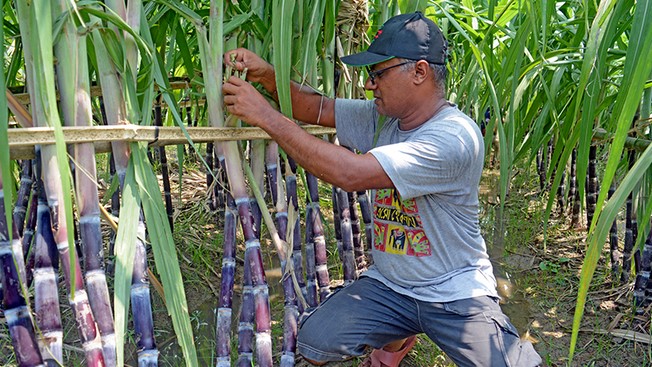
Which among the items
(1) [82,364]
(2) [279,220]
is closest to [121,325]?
(2) [279,220]

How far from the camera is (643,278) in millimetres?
2006

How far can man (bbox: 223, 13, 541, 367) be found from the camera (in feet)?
4.63

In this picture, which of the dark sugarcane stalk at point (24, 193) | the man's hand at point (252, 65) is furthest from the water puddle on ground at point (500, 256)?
the dark sugarcane stalk at point (24, 193)

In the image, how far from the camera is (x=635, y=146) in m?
1.91

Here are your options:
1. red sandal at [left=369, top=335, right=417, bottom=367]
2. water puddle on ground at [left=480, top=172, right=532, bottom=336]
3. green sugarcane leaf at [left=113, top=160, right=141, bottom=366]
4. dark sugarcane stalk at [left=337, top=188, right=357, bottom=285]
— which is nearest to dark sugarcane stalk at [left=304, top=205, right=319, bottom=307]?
dark sugarcane stalk at [left=337, top=188, right=357, bottom=285]

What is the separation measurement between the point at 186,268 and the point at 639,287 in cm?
155

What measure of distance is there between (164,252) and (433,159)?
25.4 inches

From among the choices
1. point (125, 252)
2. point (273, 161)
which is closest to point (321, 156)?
point (273, 161)

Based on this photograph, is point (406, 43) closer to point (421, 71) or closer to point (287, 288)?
point (421, 71)

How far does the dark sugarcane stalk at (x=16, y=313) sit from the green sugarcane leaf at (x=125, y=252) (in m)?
0.14

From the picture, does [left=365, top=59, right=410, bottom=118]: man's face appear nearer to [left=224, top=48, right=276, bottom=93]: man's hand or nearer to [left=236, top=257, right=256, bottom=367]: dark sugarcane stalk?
[left=224, top=48, right=276, bottom=93]: man's hand

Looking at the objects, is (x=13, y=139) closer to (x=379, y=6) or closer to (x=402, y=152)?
(x=402, y=152)

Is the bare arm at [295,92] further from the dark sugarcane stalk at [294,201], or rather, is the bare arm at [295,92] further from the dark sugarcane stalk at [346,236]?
the dark sugarcane stalk at [346,236]

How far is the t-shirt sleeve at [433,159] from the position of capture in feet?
4.64
